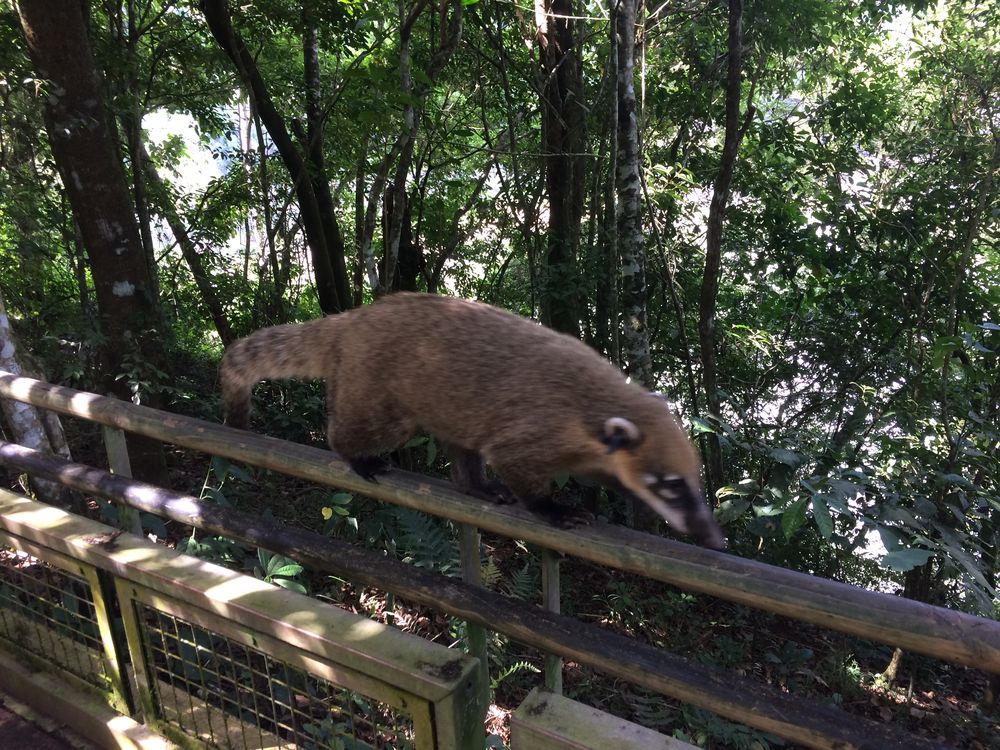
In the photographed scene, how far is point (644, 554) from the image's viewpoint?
1.51 metres

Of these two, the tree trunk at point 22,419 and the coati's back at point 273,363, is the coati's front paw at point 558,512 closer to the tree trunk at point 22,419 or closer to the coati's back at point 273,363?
the coati's back at point 273,363

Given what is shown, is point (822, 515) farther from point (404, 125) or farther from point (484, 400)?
point (404, 125)

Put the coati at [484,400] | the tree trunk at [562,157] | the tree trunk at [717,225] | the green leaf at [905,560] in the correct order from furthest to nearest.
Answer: the tree trunk at [562,157]
the tree trunk at [717,225]
the coati at [484,400]
the green leaf at [905,560]

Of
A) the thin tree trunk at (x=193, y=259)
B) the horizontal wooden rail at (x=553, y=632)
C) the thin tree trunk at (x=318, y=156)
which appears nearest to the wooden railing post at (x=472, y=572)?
the horizontal wooden rail at (x=553, y=632)

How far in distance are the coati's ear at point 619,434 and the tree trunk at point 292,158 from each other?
4.69 m

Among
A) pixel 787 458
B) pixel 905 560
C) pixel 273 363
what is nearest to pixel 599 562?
pixel 905 560

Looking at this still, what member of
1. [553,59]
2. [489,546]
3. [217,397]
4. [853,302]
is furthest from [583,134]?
[217,397]

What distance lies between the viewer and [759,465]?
4652mm

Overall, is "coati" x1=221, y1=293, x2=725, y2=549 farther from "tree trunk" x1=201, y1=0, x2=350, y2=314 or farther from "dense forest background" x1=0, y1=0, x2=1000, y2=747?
"tree trunk" x1=201, y1=0, x2=350, y2=314

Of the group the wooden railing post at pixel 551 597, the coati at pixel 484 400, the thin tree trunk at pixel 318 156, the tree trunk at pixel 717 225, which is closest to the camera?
the wooden railing post at pixel 551 597

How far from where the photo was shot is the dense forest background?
4.36 metres

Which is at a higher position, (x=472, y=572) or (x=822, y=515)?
(x=472, y=572)

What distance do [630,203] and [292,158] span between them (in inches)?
131

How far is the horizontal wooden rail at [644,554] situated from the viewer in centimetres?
119
